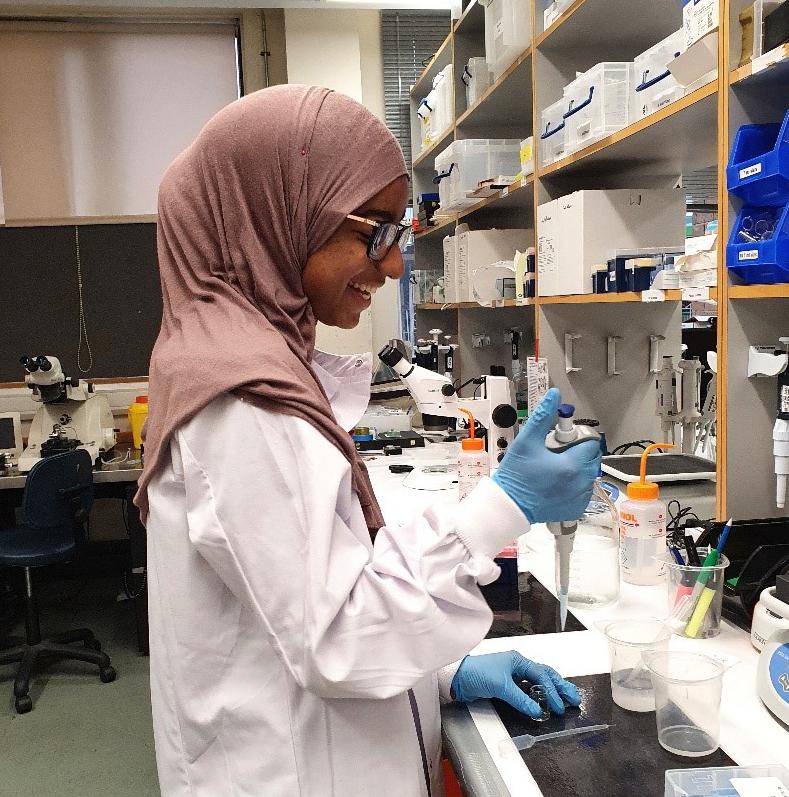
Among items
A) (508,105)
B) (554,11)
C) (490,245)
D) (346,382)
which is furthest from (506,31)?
→ (346,382)

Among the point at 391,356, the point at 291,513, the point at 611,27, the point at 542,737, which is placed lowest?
the point at 542,737

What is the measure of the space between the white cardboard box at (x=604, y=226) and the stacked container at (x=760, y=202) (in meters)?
0.80

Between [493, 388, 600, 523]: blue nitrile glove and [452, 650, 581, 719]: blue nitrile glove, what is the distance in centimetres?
25

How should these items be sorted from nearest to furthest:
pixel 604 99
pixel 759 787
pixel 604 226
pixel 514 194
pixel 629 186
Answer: pixel 759 787
pixel 604 99
pixel 604 226
pixel 629 186
pixel 514 194

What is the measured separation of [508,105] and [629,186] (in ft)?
2.88

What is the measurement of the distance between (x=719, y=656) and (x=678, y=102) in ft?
3.70

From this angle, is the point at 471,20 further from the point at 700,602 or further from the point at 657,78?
the point at 700,602

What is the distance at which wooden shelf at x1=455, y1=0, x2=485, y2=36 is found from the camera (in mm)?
3278

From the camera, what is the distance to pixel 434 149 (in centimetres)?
420

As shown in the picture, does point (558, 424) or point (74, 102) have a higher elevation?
point (74, 102)

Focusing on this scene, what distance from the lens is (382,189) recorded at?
1077mm

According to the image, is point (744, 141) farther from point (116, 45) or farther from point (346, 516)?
point (116, 45)

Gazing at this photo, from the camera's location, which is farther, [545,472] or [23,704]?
[23,704]

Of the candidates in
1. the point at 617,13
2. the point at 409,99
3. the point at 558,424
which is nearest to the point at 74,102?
the point at 409,99
